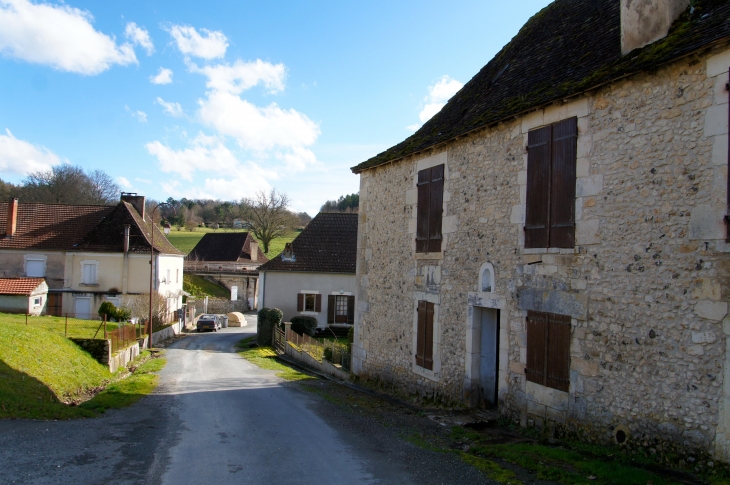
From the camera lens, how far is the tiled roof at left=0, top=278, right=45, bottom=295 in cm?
2611

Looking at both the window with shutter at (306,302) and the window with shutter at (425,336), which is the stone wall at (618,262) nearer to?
the window with shutter at (425,336)

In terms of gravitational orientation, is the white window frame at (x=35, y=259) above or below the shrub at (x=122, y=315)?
above

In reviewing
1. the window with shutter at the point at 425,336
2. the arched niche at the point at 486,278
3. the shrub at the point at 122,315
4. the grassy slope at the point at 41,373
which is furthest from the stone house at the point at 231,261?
the arched niche at the point at 486,278

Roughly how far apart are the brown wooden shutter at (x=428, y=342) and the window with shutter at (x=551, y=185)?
10.8 feet

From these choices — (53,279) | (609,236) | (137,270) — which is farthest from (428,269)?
(53,279)

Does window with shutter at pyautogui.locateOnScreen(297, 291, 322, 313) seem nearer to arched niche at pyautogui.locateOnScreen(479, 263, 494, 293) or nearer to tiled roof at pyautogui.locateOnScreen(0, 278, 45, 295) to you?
tiled roof at pyautogui.locateOnScreen(0, 278, 45, 295)

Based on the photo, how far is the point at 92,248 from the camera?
32094 mm

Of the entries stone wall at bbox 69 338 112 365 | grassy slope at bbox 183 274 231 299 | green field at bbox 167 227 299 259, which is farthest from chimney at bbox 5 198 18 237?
green field at bbox 167 227 299 259

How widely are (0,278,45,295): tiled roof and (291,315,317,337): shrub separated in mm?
12773

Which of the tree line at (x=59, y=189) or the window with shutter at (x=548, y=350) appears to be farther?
the tree line at (x=59, y=189)

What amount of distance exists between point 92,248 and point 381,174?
2453cm

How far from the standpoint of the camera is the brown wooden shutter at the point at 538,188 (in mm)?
8516

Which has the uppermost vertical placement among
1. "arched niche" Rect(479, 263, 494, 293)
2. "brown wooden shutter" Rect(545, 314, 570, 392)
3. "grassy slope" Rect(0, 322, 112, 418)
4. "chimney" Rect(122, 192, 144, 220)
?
"chimney" Rect(122, 192, 144, 220)

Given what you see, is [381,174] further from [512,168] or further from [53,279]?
[53,279]
